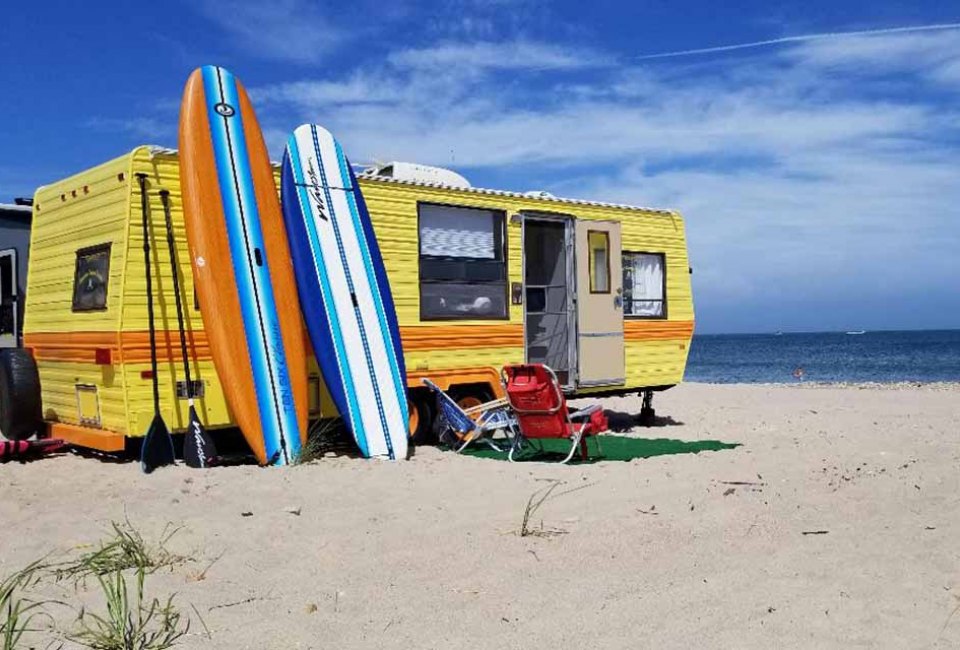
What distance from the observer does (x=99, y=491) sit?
6609mm

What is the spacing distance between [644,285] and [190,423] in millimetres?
6668

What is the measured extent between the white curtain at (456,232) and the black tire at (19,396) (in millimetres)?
4012

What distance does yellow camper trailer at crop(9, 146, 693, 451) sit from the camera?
7.96 m

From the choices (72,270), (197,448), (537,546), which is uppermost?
(72,270)

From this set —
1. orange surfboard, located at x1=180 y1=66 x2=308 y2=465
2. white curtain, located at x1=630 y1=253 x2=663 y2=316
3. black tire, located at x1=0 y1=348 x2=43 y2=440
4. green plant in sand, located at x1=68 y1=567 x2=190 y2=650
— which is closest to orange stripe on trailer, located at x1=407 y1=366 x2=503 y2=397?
orange surfboard, located at x1=180 y1=66 x2=308 y2=465

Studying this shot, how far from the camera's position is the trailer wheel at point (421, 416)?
9.81 meters

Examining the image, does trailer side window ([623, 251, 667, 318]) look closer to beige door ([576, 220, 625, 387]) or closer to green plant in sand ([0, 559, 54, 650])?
beige door ([576, 220, 625, 387])

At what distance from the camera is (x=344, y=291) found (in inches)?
355

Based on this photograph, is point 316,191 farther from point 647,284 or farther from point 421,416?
→ point 647,284

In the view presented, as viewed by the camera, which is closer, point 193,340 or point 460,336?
point 193,340

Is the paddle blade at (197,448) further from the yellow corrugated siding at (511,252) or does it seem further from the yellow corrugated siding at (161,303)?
the yellow corrugated siding at (511,252)

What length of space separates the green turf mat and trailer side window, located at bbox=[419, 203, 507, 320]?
1.55m

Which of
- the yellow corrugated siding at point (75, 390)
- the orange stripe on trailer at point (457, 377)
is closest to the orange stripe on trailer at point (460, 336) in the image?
the orange stripe on trailer at point (457, 377)

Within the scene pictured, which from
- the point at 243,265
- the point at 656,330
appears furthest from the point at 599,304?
the point at 243,265
